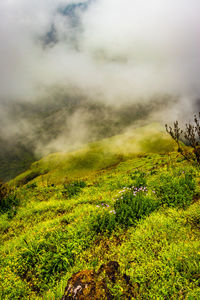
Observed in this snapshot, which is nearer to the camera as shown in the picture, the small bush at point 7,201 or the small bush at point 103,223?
the small bush at point 103,223

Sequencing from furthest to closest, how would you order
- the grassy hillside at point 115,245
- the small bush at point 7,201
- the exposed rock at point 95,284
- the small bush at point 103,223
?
the small bush at point 7,201 < the small bush at point 103,223 < the grassy hillside at point 115,245 < the exposed rock at point 95,284

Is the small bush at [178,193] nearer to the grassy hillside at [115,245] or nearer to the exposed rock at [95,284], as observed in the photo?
the grassy hillside at [115,245]

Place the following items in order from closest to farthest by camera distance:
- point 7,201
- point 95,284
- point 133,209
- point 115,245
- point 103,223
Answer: point 95,284
point 115,245
point 103,223
point 133,209
point 7,201

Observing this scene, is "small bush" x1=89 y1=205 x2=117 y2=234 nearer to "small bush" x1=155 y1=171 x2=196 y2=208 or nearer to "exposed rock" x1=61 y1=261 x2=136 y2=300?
"exposed rock" x1=61 y1=261 x2=136 y2=300

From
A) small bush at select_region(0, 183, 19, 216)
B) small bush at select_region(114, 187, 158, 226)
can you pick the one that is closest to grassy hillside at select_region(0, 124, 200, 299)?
small bush at select_region(114, 187, 158, 226)

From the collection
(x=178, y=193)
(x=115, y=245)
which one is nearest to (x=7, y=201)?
(x=115, y=245)

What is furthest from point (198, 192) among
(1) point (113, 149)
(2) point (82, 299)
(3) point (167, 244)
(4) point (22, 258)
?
(1) point (113, 149)

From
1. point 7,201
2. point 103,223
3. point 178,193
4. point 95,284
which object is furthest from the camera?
point 7,201

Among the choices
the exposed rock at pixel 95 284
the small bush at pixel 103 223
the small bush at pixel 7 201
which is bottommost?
the exposed rock at pixel 95 284

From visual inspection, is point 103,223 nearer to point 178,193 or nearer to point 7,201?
point 178,193

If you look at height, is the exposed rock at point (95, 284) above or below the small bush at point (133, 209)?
below

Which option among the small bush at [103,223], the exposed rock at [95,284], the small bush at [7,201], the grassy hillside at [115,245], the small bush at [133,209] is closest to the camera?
the exposed rock at [95,284]

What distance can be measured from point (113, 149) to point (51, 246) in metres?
72.3

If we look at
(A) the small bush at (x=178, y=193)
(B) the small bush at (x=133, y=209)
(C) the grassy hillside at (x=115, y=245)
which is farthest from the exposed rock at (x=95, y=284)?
(A) the small bush at (x=178, y=193)
